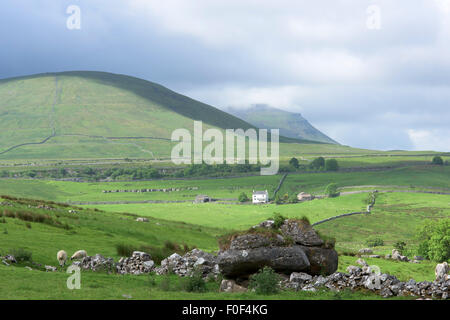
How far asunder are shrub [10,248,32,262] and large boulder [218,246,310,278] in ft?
42.1

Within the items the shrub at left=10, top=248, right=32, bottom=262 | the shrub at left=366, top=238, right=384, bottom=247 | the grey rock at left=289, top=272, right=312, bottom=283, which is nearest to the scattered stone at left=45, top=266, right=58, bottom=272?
the shrub at left=10, top=248, right=32, bottom=262

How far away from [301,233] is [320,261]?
2.10m

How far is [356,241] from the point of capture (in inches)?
4144

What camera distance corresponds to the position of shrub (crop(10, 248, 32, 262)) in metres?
31.3

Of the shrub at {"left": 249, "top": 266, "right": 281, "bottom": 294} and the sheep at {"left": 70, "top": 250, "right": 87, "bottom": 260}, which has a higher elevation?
the shrub at {"left": 249, "top": 266, "right": 281, "bottom": 294}

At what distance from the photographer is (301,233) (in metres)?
31.2

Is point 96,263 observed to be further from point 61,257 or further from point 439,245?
point 439,245

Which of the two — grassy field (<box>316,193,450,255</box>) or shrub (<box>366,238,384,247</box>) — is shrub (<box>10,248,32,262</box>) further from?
shrub (<box>366,238,384,247</box>)

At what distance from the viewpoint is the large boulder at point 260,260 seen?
28.2 meters

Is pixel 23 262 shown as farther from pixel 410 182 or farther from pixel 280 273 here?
pixel 410 182

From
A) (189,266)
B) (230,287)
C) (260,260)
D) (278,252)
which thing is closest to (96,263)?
(189,266)

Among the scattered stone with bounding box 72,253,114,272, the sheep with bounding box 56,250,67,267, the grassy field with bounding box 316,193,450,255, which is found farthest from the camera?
the grassy field with bounding box 316,193,450,255
